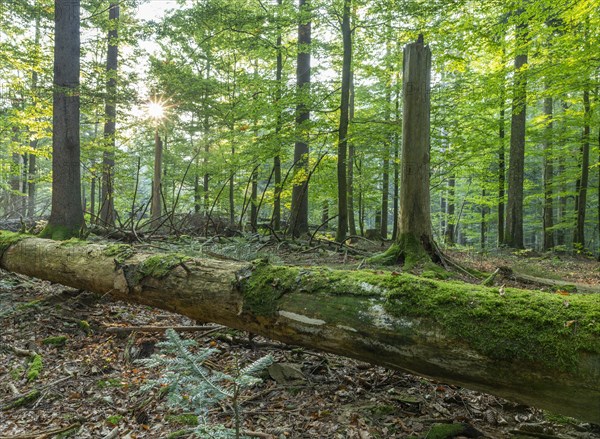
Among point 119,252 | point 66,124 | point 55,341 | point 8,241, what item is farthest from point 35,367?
→ point 66,124

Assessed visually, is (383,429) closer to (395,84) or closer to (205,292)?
(205,292)

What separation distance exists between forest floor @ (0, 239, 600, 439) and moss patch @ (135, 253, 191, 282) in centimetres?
76

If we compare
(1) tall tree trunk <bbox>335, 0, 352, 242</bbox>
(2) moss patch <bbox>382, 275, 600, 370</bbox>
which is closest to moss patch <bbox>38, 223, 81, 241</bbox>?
(1) tall tree trunk <bbox>335, 0, 352, 242</bbox>

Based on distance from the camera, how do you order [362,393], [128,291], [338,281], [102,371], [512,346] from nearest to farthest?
[512,346] → [338,281] → [362,393] → [102,371] → [128,291]

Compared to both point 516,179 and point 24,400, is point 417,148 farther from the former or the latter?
point 516,179

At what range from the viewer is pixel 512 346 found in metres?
1.86

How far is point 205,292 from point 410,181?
11.7 feet

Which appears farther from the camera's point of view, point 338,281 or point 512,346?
point 338,281

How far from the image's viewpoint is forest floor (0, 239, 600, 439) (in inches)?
92.2

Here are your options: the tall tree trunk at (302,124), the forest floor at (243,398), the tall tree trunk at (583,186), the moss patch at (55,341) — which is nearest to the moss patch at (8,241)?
the forest floor at (243,398)

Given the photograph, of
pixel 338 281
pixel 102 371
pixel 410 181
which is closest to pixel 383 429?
pixel 338 281

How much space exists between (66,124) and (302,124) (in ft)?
17.3

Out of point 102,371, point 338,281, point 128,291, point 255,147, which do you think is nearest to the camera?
point 338,281

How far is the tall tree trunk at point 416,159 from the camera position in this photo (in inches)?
207
